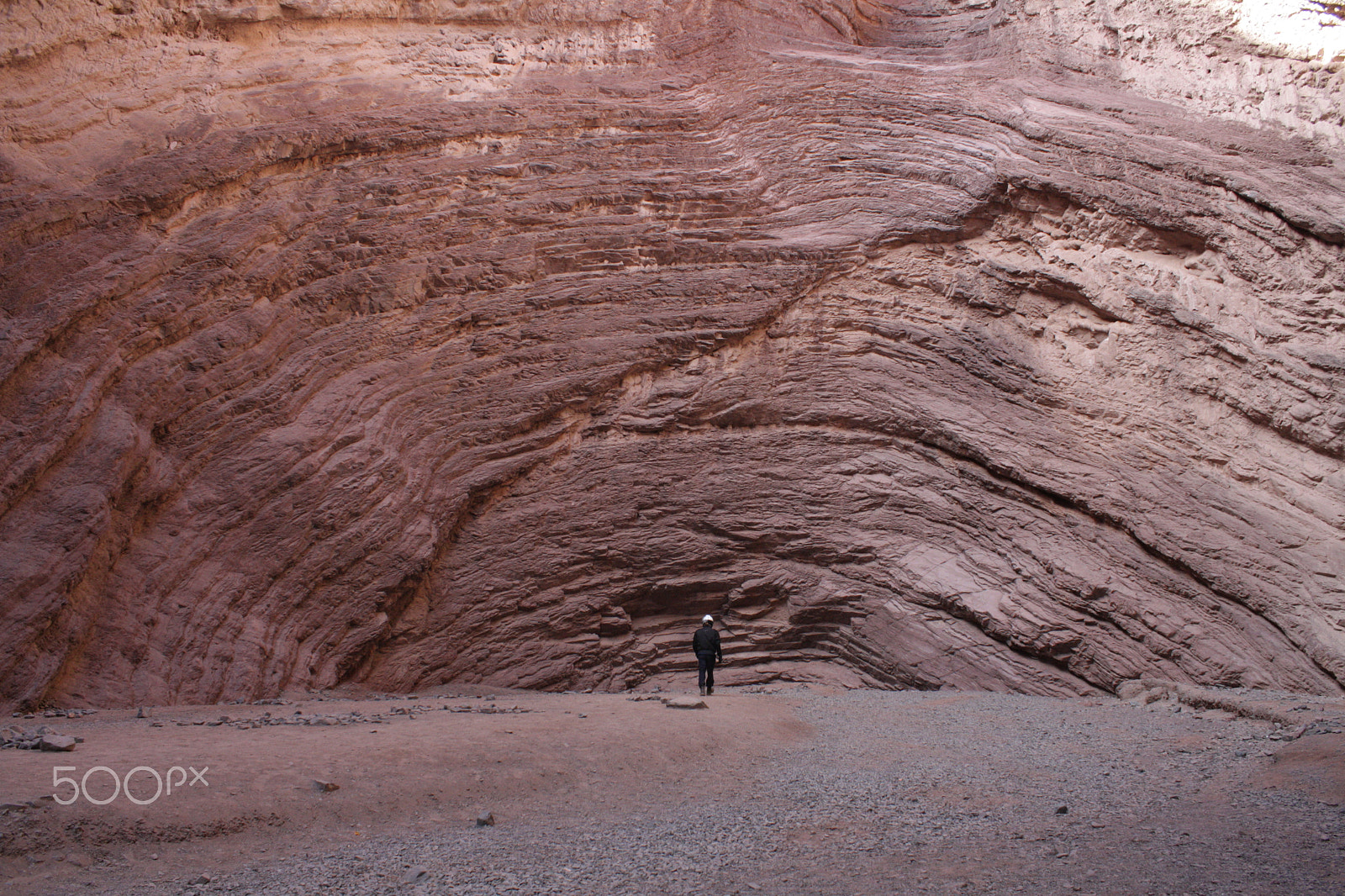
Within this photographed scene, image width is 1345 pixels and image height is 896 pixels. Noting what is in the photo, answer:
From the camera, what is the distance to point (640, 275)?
41.4 ft

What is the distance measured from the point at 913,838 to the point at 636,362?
8.74 meters

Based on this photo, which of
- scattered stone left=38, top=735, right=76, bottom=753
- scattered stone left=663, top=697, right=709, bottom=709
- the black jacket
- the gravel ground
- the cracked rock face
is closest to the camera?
the gravel ground

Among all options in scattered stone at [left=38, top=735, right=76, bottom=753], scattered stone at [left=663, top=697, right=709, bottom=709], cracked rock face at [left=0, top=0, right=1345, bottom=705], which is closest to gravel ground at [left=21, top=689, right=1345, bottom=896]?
scattered stone at [left=663, top=697, right=709, bottom=709]

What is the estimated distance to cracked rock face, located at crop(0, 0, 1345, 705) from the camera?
967 cm

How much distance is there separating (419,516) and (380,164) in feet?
17.5

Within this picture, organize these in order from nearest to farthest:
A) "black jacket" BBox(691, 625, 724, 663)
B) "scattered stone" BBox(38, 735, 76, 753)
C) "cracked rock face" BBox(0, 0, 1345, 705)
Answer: "scattered stone" BBox(38, 735, 76, 753), "cracked rock face" BBox(0, 0, 1345, 705), "black jacket" BBox(691, 625, 724, 663)

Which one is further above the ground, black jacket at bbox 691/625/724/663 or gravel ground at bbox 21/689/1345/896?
gravel ground at bbox 21/689/1345/896

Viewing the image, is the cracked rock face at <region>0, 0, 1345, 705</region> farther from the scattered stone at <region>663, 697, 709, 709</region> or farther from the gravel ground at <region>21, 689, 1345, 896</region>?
the gravel ground at <region>21, 689, 1345, 896</region>

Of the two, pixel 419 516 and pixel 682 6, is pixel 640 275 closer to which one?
pixel 419 516

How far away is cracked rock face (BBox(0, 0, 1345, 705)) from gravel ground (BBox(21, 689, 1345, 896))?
15.5ft

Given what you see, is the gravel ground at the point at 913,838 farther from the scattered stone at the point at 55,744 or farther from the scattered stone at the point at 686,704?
the scattered stone at the point at 55,744

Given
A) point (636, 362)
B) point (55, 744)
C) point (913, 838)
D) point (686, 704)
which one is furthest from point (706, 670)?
point (55, 744)

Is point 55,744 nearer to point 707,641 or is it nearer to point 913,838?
point 913,838

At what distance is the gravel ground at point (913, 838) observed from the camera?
11.8ft
